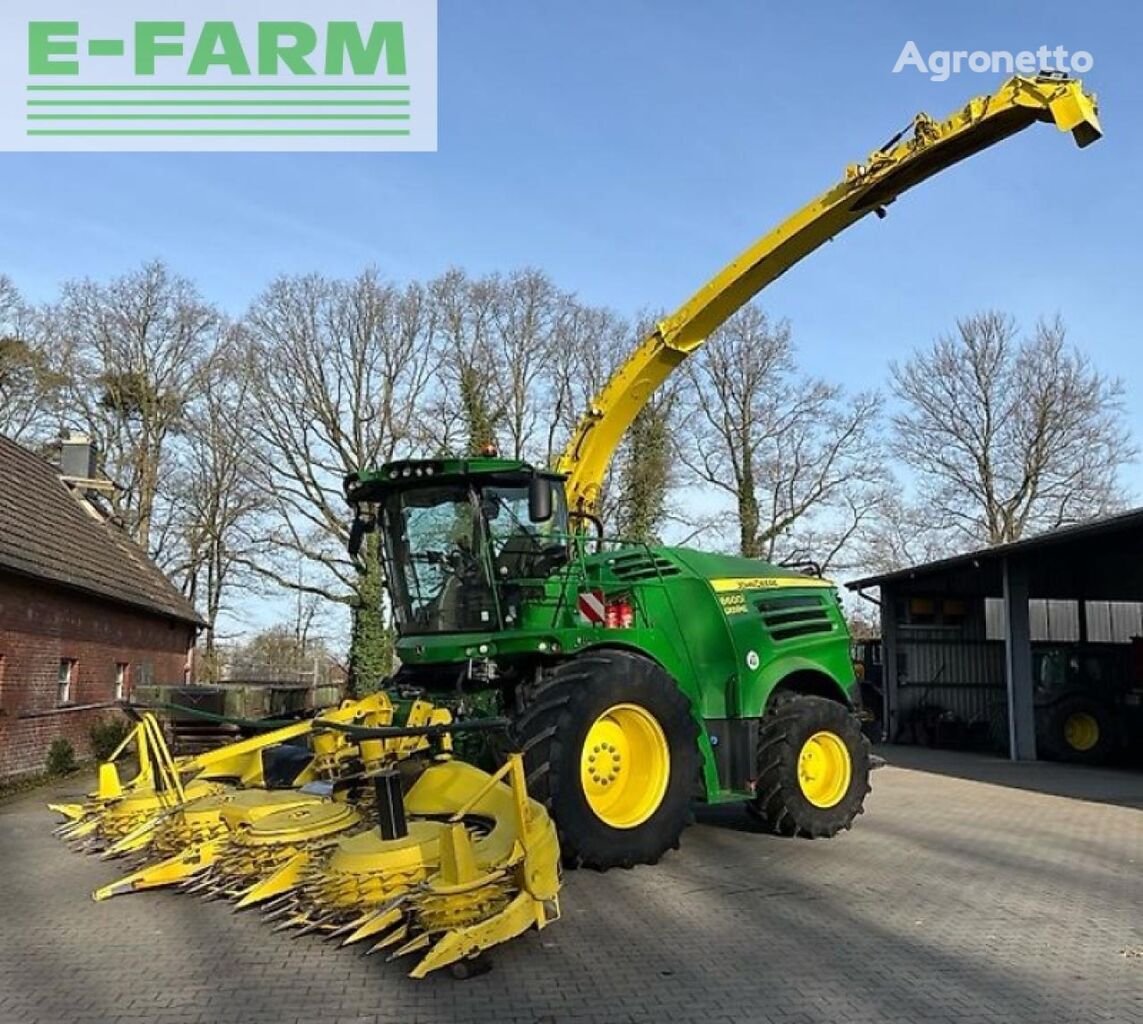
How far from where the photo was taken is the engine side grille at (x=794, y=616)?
31.5ft

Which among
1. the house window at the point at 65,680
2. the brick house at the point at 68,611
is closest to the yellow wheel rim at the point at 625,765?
the brick house at the point at 68,611

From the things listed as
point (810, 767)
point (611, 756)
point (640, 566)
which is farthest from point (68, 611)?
point (810, 767)

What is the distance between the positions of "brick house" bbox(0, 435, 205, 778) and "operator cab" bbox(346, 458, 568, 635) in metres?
4.33

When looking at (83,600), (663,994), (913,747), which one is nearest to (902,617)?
→ (913,747)

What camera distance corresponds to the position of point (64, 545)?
54.3ft

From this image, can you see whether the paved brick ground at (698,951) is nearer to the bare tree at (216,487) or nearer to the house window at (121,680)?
the house window at (121,680)

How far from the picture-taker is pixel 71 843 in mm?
8898

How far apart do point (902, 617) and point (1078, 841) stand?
14.5 metres

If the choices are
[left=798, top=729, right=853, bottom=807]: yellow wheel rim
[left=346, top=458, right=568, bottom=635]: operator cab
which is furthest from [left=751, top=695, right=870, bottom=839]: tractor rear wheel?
[left=346, top=458, right=568, bottom=635]: operator cab

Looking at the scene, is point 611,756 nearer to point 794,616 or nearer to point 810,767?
point 810,767

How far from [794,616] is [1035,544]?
30.6 ft

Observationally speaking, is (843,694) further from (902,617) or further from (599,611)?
(902,617)

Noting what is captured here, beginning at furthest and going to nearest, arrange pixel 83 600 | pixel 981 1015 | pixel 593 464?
1. pixel 83 600
2. pixel 593 464
3. pixel 981 1015

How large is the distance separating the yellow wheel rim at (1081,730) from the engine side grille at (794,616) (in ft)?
36.9
